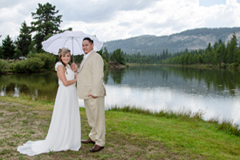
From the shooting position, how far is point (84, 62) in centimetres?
426

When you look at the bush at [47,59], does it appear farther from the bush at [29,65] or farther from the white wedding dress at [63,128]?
the white wedding dress at [63,128]

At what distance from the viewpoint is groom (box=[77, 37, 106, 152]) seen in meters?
4.11

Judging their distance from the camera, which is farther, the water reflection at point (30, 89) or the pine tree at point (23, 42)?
the pine tree at point (23, 42)

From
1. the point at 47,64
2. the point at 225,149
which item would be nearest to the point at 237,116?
the point at 225,149

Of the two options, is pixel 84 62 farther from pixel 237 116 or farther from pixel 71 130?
pixel 237 116

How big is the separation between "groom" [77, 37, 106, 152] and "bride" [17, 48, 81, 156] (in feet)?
1.12

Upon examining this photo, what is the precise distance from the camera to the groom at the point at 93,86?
4.11 m

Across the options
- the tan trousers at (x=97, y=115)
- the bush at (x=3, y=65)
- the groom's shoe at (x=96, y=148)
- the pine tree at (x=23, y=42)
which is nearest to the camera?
the tan trousers at (x=97, y=115)

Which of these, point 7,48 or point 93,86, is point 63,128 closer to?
point 93,86

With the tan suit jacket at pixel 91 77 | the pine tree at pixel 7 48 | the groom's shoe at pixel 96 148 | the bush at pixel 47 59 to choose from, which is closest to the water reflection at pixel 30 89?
the groom's shoe at pixel 96 148

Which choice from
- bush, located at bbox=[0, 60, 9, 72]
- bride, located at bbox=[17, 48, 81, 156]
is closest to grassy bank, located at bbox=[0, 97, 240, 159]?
bride, located at bbox=[17, 48, 81, 156]

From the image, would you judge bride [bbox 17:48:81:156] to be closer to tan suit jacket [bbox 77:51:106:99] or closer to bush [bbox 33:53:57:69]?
tan suit jacket [bbox 77:51:106:99]

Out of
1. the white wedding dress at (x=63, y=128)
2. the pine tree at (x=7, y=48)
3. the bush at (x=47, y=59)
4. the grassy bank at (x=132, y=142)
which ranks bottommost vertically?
the grassy bank at (x=132, y=142)

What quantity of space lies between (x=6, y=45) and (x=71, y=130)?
5987 cm
